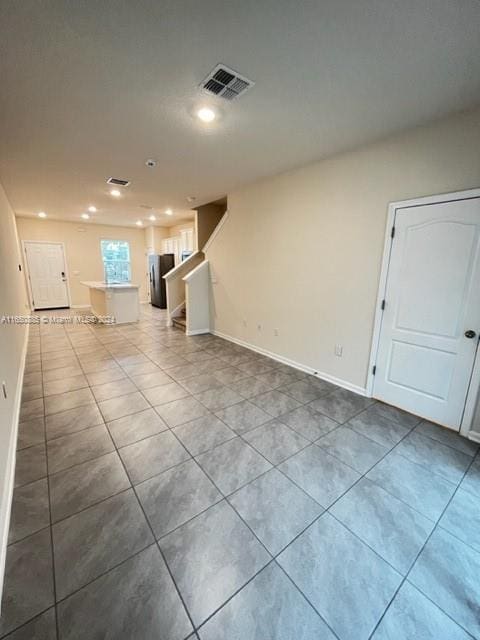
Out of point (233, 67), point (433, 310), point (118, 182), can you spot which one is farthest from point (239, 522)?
point (118, 182)

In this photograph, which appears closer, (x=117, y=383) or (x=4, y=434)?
(x=4, y=434)

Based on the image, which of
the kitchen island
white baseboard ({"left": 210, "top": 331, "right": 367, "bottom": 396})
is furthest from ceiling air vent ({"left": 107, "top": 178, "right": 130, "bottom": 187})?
white baseboard ({"left": 210, "top": 331, "right": 367, "bottom": 396})

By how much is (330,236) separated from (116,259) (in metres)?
8.01

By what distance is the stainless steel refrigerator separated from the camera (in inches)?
320

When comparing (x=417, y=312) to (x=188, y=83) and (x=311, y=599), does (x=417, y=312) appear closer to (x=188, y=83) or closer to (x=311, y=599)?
(x=311, y=599)

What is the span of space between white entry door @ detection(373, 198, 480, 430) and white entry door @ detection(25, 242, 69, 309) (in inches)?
353

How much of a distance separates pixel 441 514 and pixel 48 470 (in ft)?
8.69

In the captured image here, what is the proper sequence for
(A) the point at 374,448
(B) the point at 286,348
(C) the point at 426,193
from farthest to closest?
(B) the point at 286,348 < (C) the point at 426,193 < (A) the point at 374,448

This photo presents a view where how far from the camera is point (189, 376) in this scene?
3.56 meters

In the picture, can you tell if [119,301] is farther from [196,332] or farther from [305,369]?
[305,369]

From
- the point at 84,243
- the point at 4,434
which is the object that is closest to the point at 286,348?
the point at 4,434

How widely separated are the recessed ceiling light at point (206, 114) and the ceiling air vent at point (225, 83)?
20 cm

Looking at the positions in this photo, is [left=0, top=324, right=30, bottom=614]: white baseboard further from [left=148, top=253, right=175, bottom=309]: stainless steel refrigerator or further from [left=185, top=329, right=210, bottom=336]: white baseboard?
[left=148, top=253, right=175, bottom=309]: stainless steel refrigerator

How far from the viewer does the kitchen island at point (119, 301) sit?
20.2 feet
